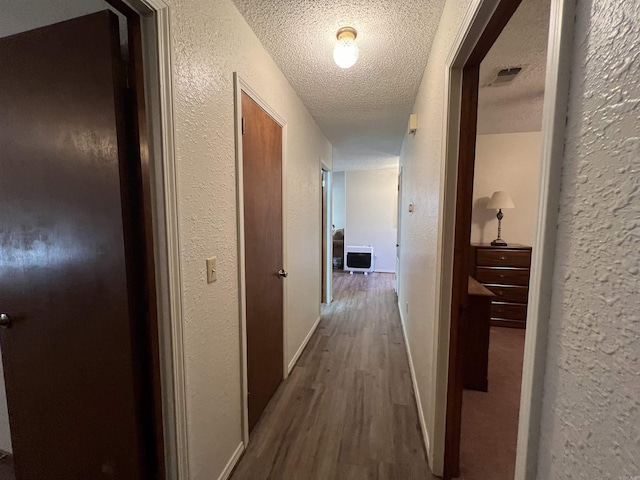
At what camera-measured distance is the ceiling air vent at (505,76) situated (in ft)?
6.27

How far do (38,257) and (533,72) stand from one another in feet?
9.97

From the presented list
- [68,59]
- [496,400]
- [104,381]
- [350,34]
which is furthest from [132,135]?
[496,400]

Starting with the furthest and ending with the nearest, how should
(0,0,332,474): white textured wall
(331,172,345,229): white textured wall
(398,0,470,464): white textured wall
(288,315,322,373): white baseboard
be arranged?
1. (331,172,345,229): white textured wall
2. (288,315,322,373): white baseboard
3. (398,0,470,464): white textured wall
4. (0,0,332,474): white textured wall

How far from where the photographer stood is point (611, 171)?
39cm

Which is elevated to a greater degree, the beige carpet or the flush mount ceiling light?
the flush mount ceiling light

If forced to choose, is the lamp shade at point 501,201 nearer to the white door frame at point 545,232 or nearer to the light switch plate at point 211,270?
the white door frame at point 545,232

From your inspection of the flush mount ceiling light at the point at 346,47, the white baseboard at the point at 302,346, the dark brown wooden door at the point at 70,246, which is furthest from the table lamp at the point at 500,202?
the dark brown wooden door at the point at 70,246

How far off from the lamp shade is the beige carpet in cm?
167

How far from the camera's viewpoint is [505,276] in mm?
3230

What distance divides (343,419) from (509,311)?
259 cm

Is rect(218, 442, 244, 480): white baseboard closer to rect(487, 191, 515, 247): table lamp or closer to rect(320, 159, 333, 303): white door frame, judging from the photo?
rect(320, 159, 333, 303): white door frame

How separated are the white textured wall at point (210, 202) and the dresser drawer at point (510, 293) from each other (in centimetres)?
316

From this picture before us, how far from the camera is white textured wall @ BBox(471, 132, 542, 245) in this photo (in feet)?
11.2

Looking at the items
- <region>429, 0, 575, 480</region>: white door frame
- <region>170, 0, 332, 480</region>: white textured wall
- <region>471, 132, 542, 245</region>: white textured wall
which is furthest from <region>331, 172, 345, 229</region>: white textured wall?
<region>429, 0, 575, 480</region>: white door frame
